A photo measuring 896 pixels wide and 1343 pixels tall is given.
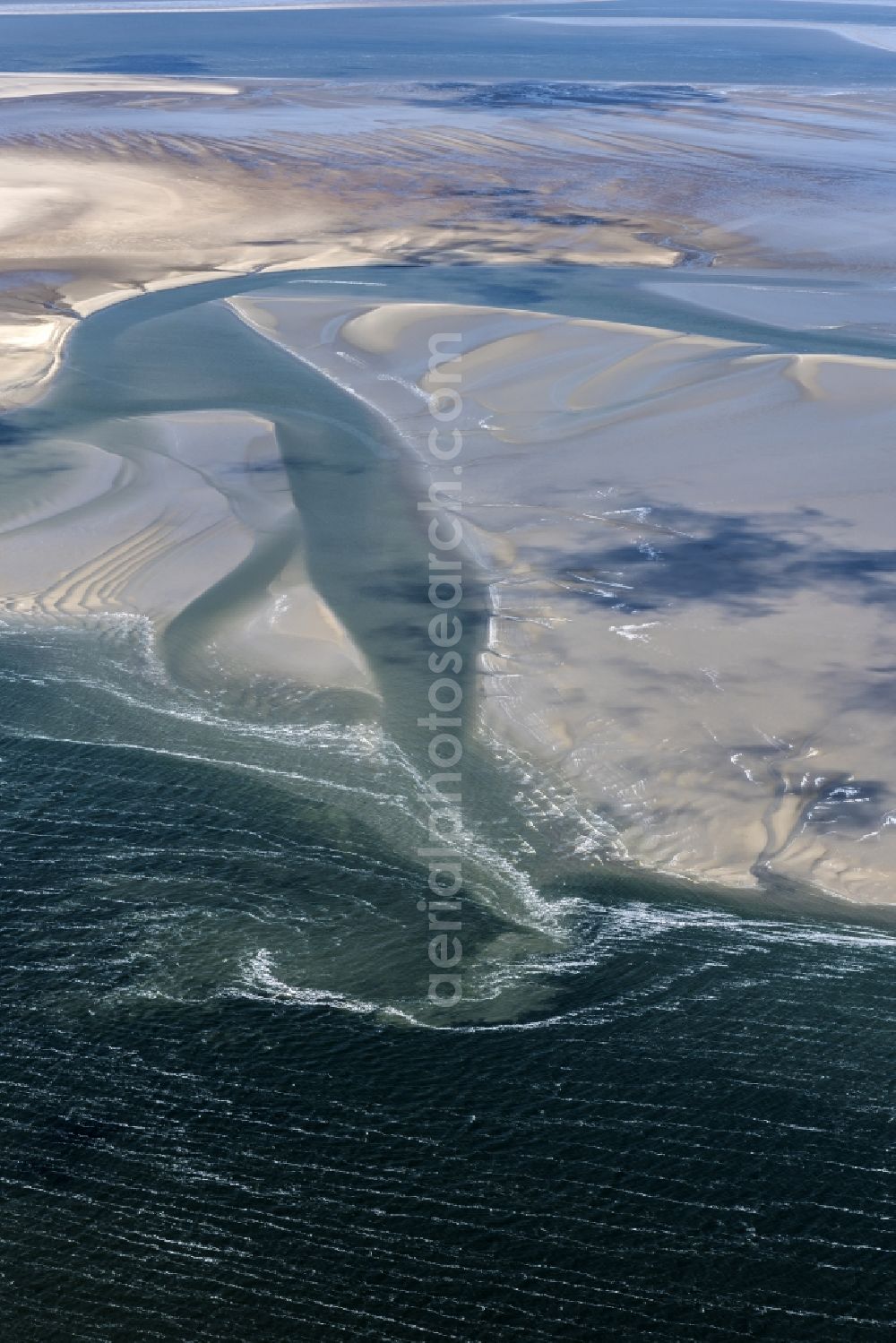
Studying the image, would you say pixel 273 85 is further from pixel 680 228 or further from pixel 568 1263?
pixel 568 1263

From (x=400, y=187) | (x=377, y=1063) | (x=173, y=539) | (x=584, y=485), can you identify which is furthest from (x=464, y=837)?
(x=400, y=187)

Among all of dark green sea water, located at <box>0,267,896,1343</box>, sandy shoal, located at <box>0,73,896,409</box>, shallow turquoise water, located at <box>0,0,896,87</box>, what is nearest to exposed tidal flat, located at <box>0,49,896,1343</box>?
dark green sea water, located at <box>0,267,896,1343</box>

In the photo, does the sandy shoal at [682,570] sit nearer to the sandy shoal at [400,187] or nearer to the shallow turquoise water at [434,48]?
the sandy shoal at [400,187]

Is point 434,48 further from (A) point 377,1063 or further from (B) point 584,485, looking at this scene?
(A) point 377,1063

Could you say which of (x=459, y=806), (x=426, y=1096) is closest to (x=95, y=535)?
A: (x=459, y=806)

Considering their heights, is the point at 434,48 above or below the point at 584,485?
above

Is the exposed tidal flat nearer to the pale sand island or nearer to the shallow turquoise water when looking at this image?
the pale sand island
